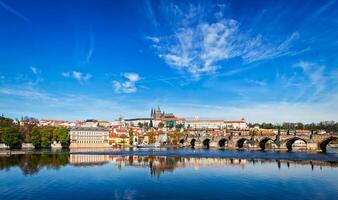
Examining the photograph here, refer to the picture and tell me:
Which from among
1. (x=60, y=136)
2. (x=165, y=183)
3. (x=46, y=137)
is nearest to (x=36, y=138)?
(x=46, y=137)

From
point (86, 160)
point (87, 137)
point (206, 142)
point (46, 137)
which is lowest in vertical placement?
point (86, 160)

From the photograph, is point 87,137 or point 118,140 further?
point 118,140

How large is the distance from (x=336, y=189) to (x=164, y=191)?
1415 centimetres

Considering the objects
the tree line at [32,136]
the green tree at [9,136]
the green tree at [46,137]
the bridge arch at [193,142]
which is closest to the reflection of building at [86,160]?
the green tree at [9,136]

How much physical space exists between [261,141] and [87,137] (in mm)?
48384

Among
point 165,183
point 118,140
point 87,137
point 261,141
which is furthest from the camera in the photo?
point 118,140

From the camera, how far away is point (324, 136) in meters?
74.2

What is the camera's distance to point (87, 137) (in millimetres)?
102688

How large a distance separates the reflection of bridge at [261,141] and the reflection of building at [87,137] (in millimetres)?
29709

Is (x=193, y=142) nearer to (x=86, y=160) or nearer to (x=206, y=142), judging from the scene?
(x=206, y=142)

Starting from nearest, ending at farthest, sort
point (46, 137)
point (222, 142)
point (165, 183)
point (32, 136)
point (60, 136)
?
point (165, 183) < point (32, 136) < point (46, 137) < point (60, 136) < point (222, 142)

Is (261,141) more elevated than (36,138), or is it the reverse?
(36,138)

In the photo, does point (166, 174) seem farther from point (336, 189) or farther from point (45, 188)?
point (336, 189)

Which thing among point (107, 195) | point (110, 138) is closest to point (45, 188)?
point (107, 195)
